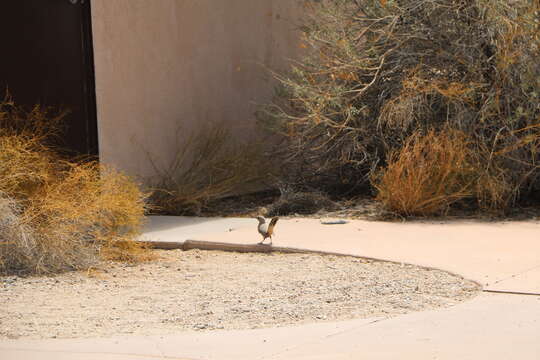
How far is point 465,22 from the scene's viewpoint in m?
10.0

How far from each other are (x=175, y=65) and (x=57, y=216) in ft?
14.0

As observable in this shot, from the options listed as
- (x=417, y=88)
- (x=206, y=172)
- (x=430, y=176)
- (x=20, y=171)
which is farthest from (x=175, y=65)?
(x=20, y=171)

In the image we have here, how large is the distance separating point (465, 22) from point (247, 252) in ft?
11.9

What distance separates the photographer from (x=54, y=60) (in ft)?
33.2

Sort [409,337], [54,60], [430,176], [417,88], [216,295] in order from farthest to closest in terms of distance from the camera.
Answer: [54,60] → [417,88] → [430,176] → [216,295] → [409,337]

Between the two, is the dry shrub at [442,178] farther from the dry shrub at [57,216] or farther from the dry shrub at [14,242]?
the dry shrub at [14,242]

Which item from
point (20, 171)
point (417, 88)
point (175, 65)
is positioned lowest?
point (20, 171)

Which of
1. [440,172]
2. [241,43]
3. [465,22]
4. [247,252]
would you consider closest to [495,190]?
[440,172]

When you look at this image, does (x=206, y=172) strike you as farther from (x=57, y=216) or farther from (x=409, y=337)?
(x=409, y=337)

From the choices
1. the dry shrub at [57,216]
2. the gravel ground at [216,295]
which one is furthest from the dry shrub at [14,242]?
the gravel ground at [216,295]

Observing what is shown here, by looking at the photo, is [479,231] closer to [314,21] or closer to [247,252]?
[247,252]

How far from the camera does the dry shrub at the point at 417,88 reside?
9.55 m

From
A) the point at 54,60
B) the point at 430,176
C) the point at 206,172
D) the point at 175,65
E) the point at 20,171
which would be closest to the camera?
the point at 20,171

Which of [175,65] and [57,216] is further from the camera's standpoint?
[175,65]
